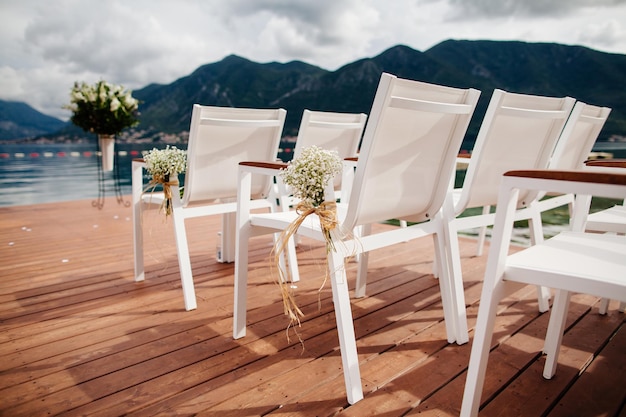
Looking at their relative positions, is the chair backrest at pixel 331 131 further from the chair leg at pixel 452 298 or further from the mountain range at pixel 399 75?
the mountain range at pixel 399 75

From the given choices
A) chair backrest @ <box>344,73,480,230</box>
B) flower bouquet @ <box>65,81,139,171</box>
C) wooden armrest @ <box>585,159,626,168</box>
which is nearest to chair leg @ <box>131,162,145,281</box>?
chair backrest @ <box>344,73,480,230</box>

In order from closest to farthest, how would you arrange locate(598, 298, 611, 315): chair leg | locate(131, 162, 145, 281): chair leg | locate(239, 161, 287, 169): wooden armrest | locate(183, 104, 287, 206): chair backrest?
locate(239, 161, 287, 169): wooden armrest → locate(598, 298, 611, 315): chair leg → locate(183, 104, 287, 206): chair backrest → locate(131, 162, 145, 281): chair leg

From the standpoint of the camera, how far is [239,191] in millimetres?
1770

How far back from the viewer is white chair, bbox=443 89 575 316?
1.68 metres

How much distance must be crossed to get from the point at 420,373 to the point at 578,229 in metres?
0.84

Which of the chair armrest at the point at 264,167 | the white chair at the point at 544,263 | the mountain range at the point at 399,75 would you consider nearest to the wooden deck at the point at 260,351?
the white chair at the point at 544,263

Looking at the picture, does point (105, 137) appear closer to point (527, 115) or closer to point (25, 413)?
point (25, 413)

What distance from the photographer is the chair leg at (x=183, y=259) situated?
2.17m

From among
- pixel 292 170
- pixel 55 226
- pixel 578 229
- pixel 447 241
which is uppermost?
pixel 292 170

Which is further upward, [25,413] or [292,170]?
[292,170]

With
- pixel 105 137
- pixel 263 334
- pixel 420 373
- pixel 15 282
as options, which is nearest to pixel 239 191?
pixel 263 334

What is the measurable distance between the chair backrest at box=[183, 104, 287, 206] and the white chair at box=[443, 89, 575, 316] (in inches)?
44.6

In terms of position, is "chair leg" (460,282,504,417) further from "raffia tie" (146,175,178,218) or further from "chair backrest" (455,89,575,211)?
"raffia tie" (146,175,178,218)

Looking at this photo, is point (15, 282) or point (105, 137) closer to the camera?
point (15, 282)
